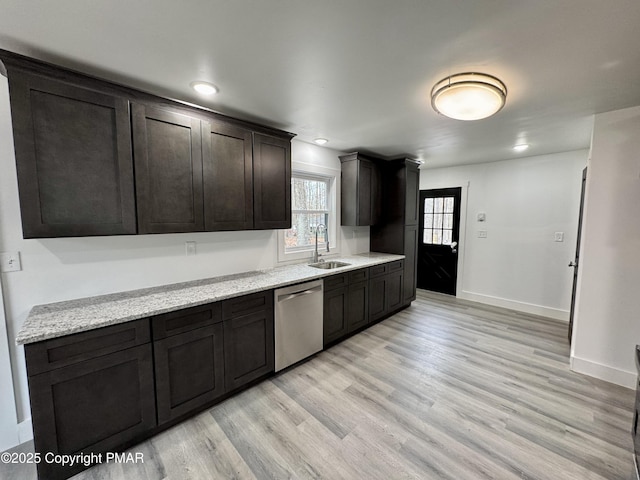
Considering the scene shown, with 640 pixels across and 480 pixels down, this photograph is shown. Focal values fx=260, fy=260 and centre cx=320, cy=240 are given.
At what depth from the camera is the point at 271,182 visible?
269 cm

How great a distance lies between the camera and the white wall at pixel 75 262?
1.67 meters

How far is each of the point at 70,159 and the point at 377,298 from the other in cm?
338

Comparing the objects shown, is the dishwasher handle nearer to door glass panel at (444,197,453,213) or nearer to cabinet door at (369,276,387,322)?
cabinet door at (369,276,387,322)

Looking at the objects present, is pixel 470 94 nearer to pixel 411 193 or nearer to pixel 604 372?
pixel 411 193

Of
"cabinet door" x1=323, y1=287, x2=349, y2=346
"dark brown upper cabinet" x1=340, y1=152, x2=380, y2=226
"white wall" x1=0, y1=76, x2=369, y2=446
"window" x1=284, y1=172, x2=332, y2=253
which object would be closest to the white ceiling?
"white wall" x1=0, y1=76, x2=369, y2=446

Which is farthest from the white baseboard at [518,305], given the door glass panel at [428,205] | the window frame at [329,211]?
the window frame at [329,211]

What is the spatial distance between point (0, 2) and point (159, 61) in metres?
0.63

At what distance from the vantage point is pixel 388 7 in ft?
3.91

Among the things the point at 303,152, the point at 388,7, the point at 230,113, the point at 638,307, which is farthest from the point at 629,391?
the point at 230,113

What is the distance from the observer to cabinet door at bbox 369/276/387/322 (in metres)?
3.53

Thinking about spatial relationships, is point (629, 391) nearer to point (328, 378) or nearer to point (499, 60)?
point (328, 378)

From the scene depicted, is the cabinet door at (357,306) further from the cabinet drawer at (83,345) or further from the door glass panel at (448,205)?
the door glass panel at (448,205)

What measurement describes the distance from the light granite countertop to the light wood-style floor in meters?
0.91

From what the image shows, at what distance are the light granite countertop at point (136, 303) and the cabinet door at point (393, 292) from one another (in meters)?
1.44
